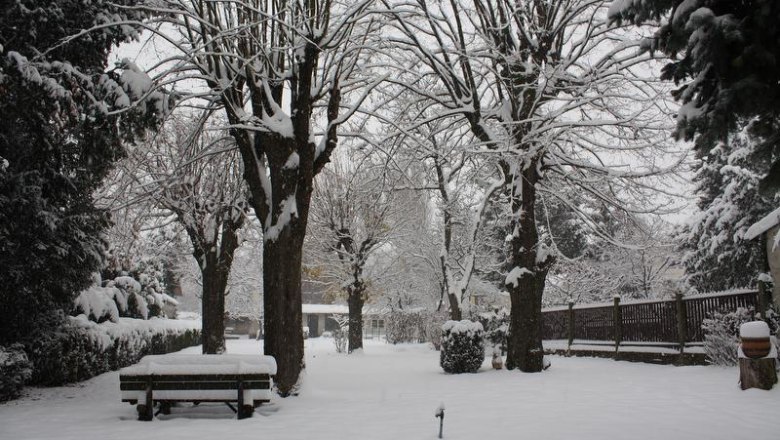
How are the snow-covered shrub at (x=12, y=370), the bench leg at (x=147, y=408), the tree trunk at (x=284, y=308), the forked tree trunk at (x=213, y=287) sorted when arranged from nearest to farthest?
the bench leg at (x=147, y=408), the snow-covered shrub at (x=12, y=370), the tree trunk at (x=284, y=308), the forked tree trunk at (x=213, y=287)

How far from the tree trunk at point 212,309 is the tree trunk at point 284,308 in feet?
27.7

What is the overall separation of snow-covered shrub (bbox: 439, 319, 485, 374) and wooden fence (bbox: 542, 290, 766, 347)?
4.63 meters

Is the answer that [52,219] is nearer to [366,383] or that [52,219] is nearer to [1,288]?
[1,288]

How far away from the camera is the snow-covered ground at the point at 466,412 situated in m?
7.02

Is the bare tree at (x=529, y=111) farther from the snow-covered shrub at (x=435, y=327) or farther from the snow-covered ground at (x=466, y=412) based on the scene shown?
the snow-covered shrub at (x=435, y=327)

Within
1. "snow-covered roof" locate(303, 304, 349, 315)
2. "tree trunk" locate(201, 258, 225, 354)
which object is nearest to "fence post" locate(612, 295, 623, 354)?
"tree trunk" locate(201, 258, 225, 354)

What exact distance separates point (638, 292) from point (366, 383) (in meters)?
29.7

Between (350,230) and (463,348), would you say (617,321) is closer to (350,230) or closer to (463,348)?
(463,348)

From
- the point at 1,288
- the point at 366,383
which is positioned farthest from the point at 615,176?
the point at 1,288

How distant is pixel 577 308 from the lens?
20.3 meters

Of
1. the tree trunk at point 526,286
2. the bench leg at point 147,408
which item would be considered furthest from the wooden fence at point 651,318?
the bench leg at point 147,408

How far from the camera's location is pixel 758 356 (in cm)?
884

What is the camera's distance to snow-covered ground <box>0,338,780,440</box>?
276 inches

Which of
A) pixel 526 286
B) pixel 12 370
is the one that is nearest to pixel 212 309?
pixel 12 370
